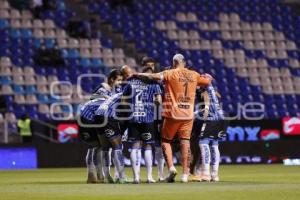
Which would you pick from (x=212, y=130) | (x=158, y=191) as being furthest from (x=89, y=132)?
(x=158, y=191)

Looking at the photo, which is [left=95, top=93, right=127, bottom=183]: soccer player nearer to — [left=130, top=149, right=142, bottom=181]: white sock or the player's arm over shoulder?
[left=130, top=149, right=142, bottom=181]: white sock

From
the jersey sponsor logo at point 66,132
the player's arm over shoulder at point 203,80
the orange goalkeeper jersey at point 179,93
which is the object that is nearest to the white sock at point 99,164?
the orange goalkeeper jersey at point 179,93

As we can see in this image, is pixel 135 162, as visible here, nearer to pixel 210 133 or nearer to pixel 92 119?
pixel 92 119

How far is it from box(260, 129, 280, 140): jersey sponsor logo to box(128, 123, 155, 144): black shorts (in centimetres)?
1504

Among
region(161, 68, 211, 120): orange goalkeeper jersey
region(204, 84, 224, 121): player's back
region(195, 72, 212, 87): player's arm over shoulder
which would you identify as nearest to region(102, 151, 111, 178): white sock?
region(161, 68, 211, 120): orange goalkeeper jersey

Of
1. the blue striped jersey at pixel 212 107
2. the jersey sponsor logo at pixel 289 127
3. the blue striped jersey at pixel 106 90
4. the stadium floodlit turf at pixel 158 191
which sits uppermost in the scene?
the blue striped jersey at pixel 106 90

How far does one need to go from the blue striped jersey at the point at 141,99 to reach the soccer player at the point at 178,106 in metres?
0.27

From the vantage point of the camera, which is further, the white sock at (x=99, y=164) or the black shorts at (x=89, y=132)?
the white sock at (x=99, y=164)

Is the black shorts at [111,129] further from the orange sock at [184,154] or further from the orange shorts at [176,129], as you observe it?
the orange sock at [184,154]

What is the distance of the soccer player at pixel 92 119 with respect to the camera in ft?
59.8

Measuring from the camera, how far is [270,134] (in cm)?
3244

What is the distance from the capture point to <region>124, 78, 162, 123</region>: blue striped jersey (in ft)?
57.9

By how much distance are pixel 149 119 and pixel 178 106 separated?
0.63m

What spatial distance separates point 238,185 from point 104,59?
21068 mm
